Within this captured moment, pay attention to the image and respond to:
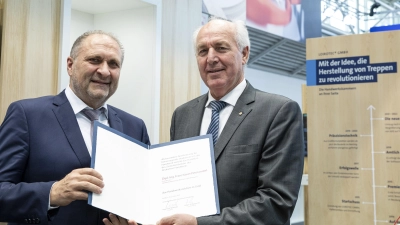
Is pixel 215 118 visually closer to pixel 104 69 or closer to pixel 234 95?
pixel 234 95

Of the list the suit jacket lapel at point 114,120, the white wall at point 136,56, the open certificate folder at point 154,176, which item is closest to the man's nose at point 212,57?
the open certificate folder at point 154,176

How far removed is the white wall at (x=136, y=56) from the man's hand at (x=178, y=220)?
2.09 meters

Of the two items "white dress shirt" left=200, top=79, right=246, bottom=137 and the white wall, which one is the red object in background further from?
"white dress shirt" left=200, top=79, right=246, bottom=137

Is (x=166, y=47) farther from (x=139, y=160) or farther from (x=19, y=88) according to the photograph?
(x=139, y=160)

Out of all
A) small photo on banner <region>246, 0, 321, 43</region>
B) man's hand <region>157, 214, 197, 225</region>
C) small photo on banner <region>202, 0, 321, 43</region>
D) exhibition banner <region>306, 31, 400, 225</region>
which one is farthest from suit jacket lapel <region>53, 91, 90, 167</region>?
small photo on banner <region>246, 0, 321, 43</region>

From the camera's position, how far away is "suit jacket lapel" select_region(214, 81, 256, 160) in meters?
2.11

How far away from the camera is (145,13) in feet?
13.1

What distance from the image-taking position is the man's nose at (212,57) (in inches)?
88.9

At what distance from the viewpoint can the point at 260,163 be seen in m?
2.05

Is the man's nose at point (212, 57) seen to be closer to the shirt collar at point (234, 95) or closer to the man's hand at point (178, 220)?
the shirt collar at point (234, 95)

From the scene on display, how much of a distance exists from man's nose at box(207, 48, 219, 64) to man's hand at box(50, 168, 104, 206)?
0.83 metres

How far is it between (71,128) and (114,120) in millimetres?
292

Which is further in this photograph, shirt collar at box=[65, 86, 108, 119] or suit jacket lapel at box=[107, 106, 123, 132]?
Answer: suit jacket lapel at box=[107, 106, 123, 132]

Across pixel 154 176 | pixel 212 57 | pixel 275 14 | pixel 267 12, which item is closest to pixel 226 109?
pixel 212 57
